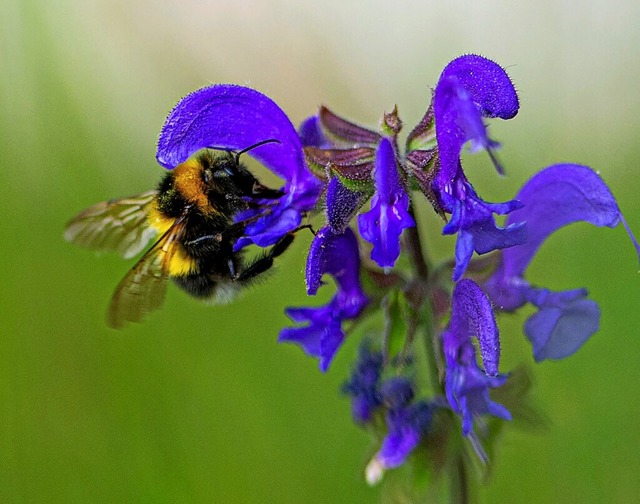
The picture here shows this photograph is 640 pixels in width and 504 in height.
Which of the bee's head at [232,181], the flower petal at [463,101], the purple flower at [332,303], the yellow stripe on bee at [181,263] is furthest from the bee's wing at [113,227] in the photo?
the flower petal at [463,101]

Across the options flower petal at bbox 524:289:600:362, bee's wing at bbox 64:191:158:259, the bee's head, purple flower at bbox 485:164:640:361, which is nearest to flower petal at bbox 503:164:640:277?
purple flower at bbox 485:164:640:361

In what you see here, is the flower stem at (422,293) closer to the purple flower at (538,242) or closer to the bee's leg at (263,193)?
the purple flower at (538,242)

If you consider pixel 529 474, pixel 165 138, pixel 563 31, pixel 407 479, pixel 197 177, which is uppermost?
pixel 165 138

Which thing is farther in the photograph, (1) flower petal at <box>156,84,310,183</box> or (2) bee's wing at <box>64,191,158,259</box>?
(2) bee's wing at <box>64,191,158,259</box>

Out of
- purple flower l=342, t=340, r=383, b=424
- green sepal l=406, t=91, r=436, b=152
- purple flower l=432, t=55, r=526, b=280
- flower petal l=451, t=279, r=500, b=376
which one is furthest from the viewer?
purple flower l=342, t=340, r=383, b=424

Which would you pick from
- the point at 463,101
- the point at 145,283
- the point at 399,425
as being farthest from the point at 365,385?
the point at 463,101

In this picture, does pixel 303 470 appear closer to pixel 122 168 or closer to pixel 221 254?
pixel 221 254

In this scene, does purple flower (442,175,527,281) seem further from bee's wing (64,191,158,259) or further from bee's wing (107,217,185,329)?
bee's wing (64,191,158,259)

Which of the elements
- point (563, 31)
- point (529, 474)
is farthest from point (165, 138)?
point (563, 31)
